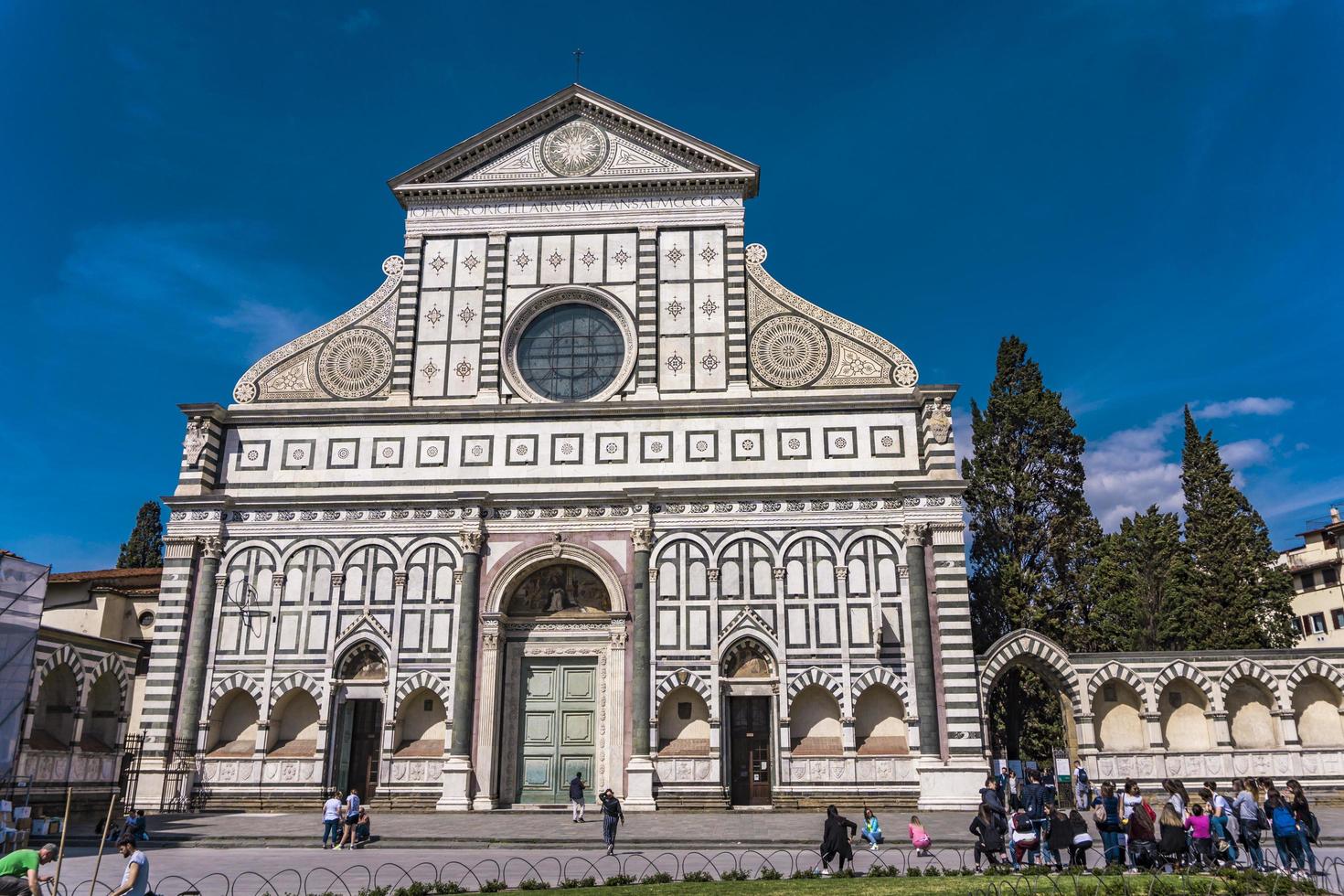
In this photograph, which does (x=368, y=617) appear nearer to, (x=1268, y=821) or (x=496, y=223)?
(x=496, y=223)

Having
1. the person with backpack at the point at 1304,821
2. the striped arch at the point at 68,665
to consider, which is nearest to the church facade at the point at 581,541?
the striped arch at the point at 68,665

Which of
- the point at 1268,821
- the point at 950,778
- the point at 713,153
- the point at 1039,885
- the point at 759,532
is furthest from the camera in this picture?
the point at 713,153

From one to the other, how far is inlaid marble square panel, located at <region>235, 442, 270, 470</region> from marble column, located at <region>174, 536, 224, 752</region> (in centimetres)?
230

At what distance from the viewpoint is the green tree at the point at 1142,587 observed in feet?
107

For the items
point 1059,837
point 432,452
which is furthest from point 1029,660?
point 432,452

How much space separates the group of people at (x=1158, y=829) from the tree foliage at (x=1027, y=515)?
15840 mm

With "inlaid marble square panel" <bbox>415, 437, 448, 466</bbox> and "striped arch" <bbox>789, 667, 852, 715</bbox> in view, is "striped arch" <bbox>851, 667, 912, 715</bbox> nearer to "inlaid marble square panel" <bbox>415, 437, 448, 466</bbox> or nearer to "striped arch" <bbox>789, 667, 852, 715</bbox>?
"striped arch" <bbox>789, 667, 852, 715</bbox>

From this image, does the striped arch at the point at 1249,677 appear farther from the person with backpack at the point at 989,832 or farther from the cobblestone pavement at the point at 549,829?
the person with backpack at the point at 989,832

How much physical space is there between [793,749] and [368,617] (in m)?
12.0

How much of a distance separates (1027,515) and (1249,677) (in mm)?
8486

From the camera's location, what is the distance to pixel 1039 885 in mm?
13281

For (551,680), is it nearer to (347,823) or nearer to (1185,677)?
(347,823)

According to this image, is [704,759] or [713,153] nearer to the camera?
[704,759]

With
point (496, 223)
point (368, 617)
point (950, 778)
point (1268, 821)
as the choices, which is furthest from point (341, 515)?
point (1268, 821)
